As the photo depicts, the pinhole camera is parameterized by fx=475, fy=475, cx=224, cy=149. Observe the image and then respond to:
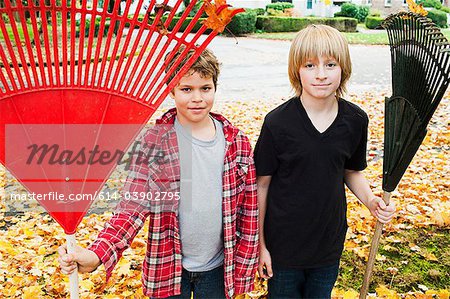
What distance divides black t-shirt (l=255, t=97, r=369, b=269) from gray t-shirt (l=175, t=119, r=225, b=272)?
17cm

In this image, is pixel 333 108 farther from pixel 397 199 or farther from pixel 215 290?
pixel 397 199

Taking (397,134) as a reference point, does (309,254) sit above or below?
below

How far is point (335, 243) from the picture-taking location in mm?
1844

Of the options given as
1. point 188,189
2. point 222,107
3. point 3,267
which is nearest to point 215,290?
point 188,189

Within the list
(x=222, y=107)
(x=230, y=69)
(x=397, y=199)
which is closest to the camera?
(x=397, y=199)

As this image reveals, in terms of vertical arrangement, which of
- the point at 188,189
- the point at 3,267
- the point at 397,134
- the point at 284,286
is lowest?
the point at 3,267

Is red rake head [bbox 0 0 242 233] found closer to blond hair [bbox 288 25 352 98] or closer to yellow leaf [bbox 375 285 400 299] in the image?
blond hair [bbox 288 25 352 98]

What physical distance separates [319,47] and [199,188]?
0.65 m

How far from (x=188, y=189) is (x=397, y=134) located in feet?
2.53

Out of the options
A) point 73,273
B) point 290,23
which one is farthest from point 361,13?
point 73,273

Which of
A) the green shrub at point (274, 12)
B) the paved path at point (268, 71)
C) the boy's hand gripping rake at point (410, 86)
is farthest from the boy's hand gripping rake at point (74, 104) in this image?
the green shrub at point (274, 12)

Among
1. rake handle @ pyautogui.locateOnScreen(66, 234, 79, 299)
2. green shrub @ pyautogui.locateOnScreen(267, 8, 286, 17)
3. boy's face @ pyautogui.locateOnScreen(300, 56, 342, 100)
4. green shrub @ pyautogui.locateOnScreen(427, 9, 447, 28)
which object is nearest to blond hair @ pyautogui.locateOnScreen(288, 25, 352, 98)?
boy's face @ pyautogui.locateOnScreen(300, 56, 342, 100)

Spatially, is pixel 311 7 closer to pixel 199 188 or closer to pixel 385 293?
pixel 385 293

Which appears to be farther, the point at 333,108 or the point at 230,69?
the point at 230,69
